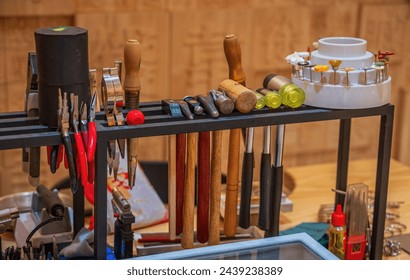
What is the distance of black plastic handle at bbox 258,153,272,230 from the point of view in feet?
4.91

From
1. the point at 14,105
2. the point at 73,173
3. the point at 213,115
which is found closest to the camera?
the point at 73,173

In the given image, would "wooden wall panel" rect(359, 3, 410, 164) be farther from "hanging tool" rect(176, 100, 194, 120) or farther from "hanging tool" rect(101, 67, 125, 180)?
"hanging tool" rect(101, 67, 125, 180)

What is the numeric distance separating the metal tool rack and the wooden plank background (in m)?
1.33

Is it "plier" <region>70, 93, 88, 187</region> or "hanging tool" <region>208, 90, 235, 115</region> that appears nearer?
Answer: "plier" <region>70, 93, 88, 187</region>

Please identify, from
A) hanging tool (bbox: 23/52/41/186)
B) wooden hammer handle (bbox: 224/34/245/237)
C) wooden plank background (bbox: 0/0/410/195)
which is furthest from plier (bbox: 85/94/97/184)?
wooden plank background (bbox: 0/0/410/195)

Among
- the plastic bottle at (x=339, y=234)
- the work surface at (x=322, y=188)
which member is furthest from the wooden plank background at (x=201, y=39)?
the plastic bottle at (x=339, y=234)

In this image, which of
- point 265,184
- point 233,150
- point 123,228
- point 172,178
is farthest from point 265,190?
point 123,228

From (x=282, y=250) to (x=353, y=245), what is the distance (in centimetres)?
29

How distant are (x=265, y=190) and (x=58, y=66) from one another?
0.54m

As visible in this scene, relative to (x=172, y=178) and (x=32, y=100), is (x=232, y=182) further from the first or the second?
(x=32, y=100)

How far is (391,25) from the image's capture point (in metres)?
3.47

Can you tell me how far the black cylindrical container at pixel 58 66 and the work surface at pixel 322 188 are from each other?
656mm

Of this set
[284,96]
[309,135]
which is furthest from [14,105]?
[284,96]

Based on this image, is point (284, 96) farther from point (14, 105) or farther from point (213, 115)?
point (14, 105)
